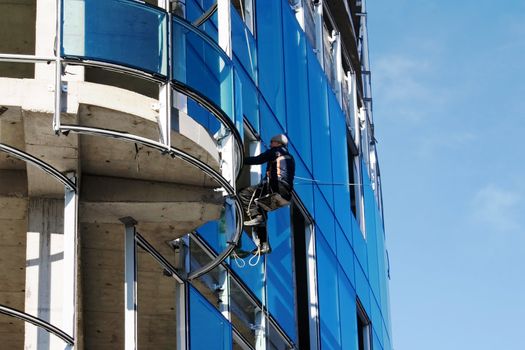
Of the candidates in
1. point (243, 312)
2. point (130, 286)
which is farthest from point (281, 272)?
point (130, 286)

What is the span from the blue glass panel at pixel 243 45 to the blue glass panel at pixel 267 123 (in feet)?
1.93

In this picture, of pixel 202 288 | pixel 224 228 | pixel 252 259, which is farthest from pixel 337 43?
pixel 224 228

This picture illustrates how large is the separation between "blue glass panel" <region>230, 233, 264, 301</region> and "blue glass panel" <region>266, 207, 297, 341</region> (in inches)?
20.4

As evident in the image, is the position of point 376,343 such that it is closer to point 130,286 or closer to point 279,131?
point 279,131

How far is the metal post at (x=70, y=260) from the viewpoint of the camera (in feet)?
42.6

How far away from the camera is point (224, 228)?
1497 cm

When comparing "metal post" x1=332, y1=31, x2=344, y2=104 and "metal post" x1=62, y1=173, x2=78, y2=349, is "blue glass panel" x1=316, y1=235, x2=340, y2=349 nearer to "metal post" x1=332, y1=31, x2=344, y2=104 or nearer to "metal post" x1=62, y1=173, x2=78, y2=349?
"metal post" x1=332, y1=31, x2=344, y2=104

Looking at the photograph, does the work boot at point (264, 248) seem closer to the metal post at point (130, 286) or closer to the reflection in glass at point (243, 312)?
the reflection in glass at point (243, 312)

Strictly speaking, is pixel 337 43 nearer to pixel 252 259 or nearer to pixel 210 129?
pixel 252 259

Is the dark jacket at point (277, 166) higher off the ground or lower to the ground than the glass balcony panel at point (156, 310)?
higher

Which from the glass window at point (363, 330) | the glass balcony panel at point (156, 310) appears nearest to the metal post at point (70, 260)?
the glass balcony panel at point (156, 310)

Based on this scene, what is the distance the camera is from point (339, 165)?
30266 millimetres

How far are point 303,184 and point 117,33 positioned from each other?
1279 centimetres

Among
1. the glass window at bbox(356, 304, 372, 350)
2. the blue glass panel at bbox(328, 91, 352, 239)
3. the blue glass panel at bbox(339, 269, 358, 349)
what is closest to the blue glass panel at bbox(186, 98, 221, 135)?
the blue glass panel at bbox(339, 269, 358, 349)
